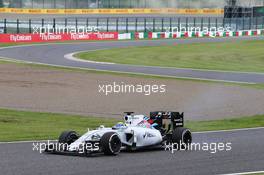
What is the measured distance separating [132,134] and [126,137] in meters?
0.16

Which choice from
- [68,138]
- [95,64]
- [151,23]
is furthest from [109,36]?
[68,138]

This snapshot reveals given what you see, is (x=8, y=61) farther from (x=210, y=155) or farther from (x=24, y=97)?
(x=210, y=155)

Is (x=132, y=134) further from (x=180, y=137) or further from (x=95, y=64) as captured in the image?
(x=95, y=64)

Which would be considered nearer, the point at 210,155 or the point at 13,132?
the point at 210,155

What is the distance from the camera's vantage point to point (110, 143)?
1503 centimetres

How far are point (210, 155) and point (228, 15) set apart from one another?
76.7 metres

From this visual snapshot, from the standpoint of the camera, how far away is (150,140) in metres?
16.3


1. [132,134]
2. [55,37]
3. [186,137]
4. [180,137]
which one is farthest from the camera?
[55,37]

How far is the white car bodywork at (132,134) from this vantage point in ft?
50.1

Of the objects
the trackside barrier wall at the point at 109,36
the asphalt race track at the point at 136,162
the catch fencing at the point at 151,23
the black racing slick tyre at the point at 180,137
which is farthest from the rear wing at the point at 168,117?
the catch fencing at the point at 151,23

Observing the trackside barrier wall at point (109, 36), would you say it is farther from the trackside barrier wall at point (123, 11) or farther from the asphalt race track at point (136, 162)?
the asphalt race track at point (136, 162)

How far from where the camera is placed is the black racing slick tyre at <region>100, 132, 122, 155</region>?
1500cm

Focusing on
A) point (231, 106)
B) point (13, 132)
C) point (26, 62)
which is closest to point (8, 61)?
point (26, 62)

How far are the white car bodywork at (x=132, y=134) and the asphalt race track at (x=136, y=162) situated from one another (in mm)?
254
